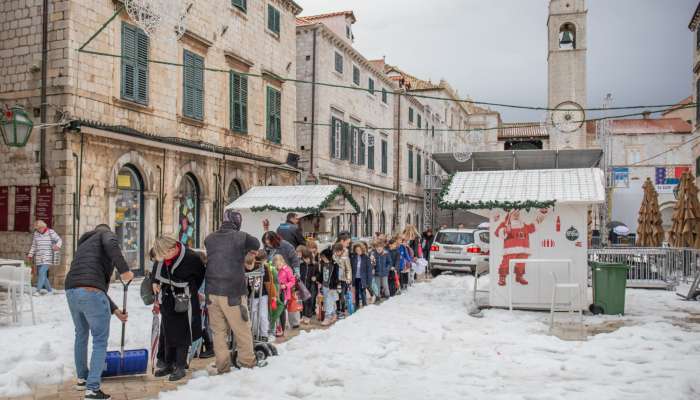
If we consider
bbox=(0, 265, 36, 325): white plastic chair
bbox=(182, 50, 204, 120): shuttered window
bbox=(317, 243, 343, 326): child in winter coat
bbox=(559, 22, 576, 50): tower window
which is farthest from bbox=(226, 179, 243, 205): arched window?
bbox=(559, 22, 576, 50): tower window

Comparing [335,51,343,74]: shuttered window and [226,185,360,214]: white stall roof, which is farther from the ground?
[335,51,343,74]: shuttered window

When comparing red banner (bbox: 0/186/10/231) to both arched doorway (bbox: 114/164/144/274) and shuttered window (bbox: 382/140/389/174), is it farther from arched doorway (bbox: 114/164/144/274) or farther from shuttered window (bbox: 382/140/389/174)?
shuttered window (bbox: 382/140/389/174)

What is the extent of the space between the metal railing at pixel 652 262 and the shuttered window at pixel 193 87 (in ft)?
38.4

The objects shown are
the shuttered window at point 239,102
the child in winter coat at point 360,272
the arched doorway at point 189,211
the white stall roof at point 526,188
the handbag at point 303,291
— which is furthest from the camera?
the shuttered window at point 239,102

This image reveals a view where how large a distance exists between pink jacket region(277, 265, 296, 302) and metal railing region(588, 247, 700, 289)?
1026 cm

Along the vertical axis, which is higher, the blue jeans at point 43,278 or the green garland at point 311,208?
the green garland at point 311,208

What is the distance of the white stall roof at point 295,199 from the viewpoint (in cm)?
1509

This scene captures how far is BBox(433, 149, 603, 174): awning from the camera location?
33.4 metres

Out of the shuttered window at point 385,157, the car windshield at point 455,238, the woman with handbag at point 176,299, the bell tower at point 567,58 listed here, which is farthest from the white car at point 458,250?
the bell tower at point 567,58

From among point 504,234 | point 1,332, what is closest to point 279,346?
point 1,332

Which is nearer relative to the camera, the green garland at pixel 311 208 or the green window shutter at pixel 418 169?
the green garland at pixel 311 208

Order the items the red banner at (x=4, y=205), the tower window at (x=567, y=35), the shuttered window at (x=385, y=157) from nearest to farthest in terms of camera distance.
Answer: the red banner at (x=4, y=205) < the shuttered window at (x=385, y=157) < the tower window at (x=567, y=35)

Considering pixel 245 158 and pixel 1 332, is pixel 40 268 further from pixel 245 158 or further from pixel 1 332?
pixel 245 158

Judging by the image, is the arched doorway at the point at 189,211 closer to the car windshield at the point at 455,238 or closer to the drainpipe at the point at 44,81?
the drainpipe at the point at 44,81
